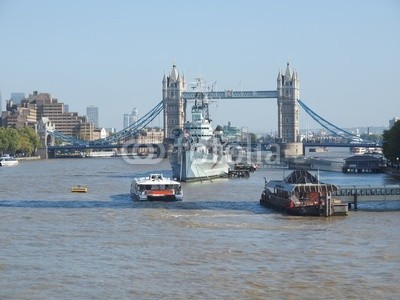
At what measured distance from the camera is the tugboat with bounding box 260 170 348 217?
34.4 meters

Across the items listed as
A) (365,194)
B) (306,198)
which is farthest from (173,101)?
(306,198)

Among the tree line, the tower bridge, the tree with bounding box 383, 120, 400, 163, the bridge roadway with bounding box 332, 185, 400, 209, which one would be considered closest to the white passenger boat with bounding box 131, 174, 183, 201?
the bridge roadway with bounding box 332, 185, 400, 209

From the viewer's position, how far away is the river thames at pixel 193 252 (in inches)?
813

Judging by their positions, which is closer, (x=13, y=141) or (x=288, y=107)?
(x=13, y=141)

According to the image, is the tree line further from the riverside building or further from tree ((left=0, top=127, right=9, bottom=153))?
the riverside building

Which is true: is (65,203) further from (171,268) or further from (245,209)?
(171,268)

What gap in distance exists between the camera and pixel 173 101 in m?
152

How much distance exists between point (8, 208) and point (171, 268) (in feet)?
55.7

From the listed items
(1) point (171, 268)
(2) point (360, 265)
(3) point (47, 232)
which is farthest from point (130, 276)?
(3) point (47, 232)

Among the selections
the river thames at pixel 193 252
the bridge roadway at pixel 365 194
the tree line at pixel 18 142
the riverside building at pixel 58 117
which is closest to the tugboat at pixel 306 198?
the river thames at pixel 193 252

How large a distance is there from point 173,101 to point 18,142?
135ft

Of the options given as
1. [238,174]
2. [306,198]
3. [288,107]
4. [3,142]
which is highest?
[288,107]

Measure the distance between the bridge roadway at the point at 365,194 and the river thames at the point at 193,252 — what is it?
0.71 metres

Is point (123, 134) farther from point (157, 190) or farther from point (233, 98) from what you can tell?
point (157, 190)
